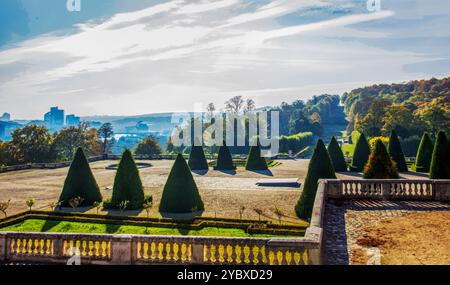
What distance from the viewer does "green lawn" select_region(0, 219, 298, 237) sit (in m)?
20.2

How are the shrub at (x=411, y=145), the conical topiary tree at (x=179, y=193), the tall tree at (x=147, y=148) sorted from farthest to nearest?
the tall tree at (x=147, y=148) → the shrub at (x=411, y=145) → the conical topiary tree at (x=179, y=193)

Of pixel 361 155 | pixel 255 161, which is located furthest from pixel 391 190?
pixel 255 161

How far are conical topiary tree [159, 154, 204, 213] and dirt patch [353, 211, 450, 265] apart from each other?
13544 mm

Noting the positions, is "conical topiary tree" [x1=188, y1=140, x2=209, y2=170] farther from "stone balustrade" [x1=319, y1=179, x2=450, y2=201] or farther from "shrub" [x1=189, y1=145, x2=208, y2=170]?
"stone balustrade" [x1=319, y1=179, x2=450, y2=201]

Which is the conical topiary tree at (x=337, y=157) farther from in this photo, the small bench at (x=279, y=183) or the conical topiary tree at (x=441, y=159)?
the conical topiary tree at (x=441, y=159)

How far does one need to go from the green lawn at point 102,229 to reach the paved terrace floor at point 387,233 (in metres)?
5.93

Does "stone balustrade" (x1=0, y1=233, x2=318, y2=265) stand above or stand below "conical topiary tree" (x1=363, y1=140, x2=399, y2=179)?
below

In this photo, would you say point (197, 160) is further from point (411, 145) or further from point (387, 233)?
point (411, 145)

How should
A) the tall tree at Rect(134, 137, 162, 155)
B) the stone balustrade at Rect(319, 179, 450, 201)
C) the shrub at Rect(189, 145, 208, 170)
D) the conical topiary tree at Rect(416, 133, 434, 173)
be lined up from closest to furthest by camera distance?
1. the stone balustrade at Rect(319, 179, 450, 201)
2. the conical topiary tree at Rect(416, 133, 434, 173)
3. the shrub at Rect(189, 145, 208, 170)
4. the tall tree at Rect(134, 137, 162, 155)

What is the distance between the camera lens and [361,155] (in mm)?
43250

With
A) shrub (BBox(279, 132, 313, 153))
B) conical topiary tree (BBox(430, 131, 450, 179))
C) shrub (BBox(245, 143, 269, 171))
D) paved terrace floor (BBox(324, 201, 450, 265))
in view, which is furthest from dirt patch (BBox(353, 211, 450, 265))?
shrub (BBox(279, 132, 313, 153))

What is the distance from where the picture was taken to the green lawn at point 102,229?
2025cm

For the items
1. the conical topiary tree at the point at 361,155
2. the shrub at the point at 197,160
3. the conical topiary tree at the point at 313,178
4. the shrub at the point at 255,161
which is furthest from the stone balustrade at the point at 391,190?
the shrub at the point at 197,160
